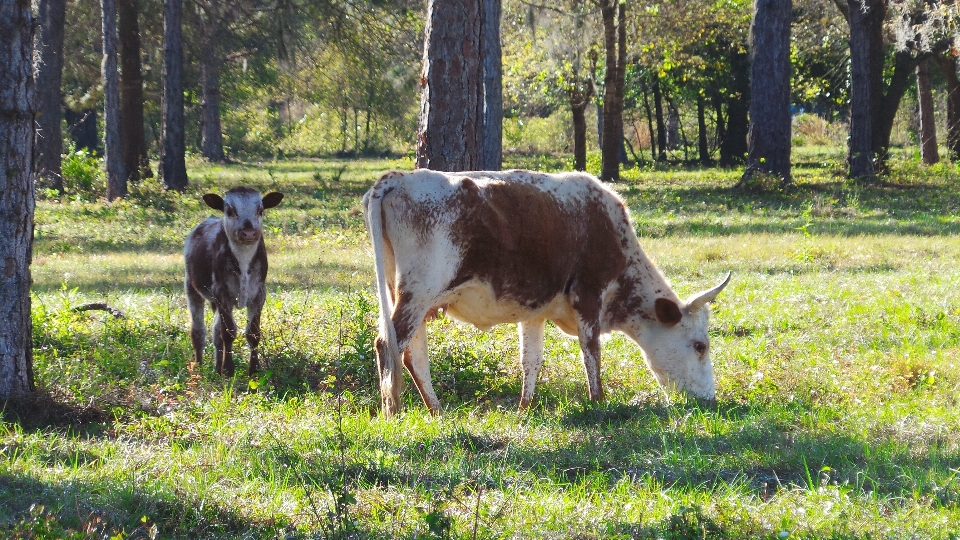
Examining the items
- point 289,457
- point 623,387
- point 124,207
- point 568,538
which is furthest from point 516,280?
point 124,207

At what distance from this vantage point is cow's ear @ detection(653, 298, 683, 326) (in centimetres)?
781

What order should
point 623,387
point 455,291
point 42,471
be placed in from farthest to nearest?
point 623,387 → point 455,291 → point 42,471

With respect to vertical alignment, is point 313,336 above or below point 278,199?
below

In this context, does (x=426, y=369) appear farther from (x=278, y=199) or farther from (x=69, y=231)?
(x=69, y=231)

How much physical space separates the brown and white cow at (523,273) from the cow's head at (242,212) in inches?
64.6

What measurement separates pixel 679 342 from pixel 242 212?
3.77 metres

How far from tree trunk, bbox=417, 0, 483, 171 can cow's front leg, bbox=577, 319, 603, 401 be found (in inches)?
97.4

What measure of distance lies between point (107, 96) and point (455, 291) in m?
17.9

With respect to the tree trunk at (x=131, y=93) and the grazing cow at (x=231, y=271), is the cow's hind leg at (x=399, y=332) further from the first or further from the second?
the tree trunk at (x=131, y=93)

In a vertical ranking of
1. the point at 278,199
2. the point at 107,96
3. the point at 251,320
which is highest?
the point at 107,96

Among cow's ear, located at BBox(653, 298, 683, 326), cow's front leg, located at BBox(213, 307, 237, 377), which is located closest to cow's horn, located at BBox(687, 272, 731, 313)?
cow's ear, located at BBox(653, 298, 683, 326)

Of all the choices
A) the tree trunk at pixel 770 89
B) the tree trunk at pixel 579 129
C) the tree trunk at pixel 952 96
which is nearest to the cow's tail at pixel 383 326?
the tree trunk at pixel 770 89

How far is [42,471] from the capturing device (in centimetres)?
500

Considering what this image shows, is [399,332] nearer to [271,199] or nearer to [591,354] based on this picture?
[591,354]
